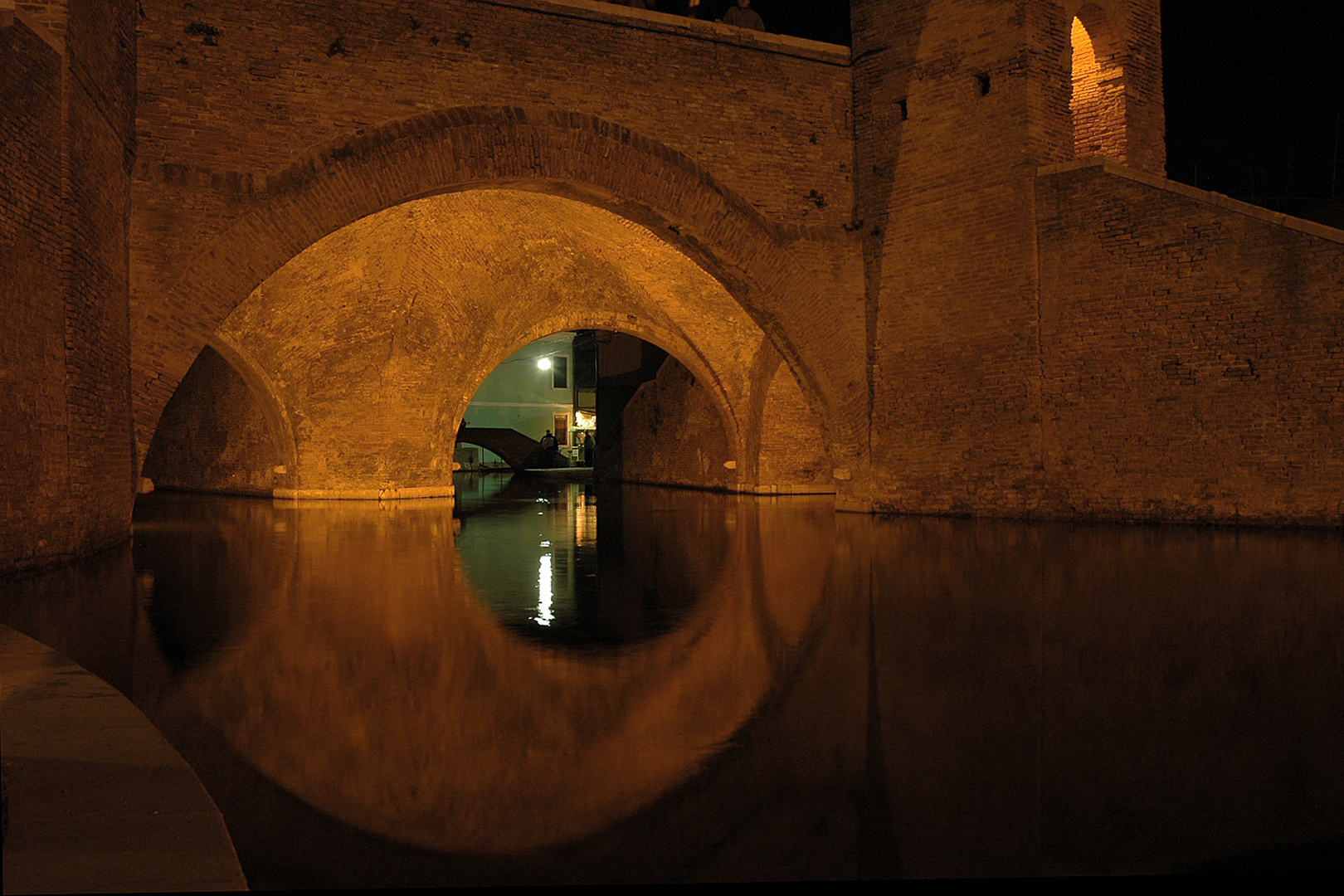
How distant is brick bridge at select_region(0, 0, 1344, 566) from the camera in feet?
26.7

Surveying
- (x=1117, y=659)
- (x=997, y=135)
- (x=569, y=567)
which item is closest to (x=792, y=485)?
(x=997, y=135)

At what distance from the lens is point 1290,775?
2631mm

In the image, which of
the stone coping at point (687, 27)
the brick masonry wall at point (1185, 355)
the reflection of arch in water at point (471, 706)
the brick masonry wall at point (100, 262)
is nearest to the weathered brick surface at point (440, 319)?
the stone coping at point (687, 27)

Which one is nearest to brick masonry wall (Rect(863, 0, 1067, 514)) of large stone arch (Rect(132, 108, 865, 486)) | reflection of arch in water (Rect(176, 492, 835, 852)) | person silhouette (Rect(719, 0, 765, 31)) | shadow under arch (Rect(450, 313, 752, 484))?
large stone arch (Rect(132, 108, 865, 486))

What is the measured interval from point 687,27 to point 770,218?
2295mm

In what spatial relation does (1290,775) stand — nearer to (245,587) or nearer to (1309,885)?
(1309,885)

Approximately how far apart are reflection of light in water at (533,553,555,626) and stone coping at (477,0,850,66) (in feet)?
20.0

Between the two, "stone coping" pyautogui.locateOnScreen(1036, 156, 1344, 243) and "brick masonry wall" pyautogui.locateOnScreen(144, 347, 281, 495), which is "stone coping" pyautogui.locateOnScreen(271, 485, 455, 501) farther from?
"stone coping" pyautogui.locateOnScreen(1036, 156, 1344, 243)

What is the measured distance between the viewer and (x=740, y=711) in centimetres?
341

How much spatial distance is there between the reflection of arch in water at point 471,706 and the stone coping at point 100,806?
12.7 inches

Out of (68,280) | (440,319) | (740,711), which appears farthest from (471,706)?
(440,319)

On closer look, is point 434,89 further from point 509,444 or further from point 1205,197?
point 509,444

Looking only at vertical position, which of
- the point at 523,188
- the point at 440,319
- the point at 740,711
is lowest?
the point at 740,711

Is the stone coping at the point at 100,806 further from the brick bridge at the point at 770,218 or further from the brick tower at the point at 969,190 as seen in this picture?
the brick tower at the point at 969,190
